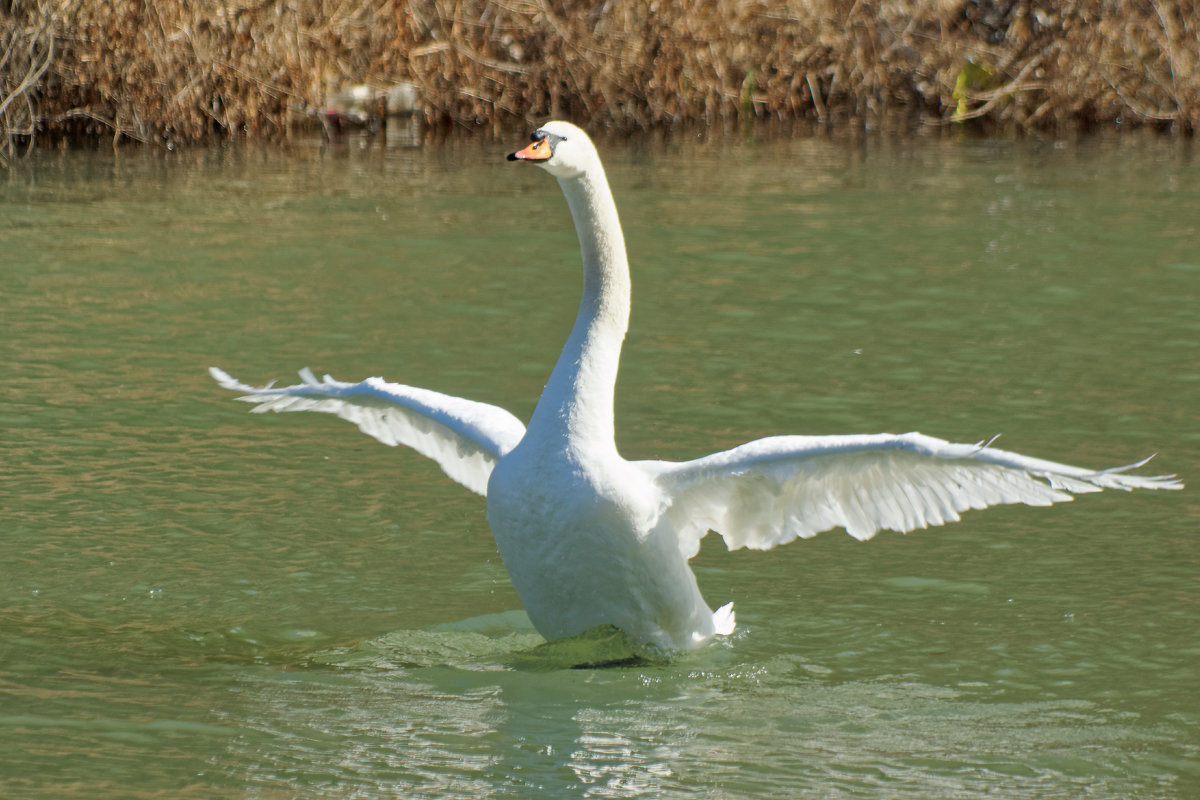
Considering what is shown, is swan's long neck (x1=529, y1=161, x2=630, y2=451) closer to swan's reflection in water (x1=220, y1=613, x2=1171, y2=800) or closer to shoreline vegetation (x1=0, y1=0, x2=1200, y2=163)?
swan's reflection in water (x1=220, y1=613, x2=1171, y2=800)

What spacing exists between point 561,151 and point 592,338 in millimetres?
657

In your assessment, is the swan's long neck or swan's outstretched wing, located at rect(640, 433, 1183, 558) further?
the swan's long neck

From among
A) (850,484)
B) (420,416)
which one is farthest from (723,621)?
(420,416)

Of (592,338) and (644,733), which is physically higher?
(592,338)

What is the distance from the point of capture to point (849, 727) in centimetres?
557

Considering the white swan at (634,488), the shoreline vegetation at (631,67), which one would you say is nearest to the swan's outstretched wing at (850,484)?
the white swan at (634,488)

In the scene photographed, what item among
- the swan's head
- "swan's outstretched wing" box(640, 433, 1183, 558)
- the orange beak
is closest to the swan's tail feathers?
"swan's outstretched wing" box(640, 433, 1183, 558)

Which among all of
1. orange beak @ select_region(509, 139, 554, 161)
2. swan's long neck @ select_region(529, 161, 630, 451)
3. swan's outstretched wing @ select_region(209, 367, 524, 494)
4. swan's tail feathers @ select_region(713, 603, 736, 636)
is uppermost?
orange beak @ select_region(509, 139, 554, 161)

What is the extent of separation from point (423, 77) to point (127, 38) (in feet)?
15.1

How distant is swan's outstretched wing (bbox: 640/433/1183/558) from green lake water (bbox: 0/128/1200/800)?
0.58m

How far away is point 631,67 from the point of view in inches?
919

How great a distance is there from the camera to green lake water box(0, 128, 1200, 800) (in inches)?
209

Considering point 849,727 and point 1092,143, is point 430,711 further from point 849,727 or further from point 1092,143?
point 1092,143

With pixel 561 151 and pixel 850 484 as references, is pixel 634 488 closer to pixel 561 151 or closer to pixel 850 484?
pixel 850 484
